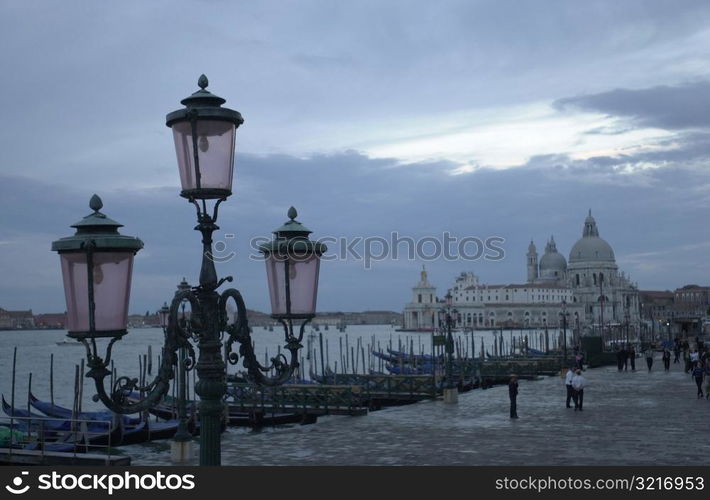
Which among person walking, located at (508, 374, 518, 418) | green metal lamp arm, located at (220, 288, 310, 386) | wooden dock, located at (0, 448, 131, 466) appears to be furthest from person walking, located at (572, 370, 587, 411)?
green metal lamp arm, located at (220, 288, 310, 386)

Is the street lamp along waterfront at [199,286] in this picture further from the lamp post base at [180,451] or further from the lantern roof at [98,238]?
the lamp post base at [180,451]

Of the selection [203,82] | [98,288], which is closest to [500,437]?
[203,82]

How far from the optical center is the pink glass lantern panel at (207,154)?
201 inches

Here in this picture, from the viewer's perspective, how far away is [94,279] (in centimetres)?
451

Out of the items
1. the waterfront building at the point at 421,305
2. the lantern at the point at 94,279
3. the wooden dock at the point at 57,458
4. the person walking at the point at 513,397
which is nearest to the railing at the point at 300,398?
the person walking at the point at 513,397

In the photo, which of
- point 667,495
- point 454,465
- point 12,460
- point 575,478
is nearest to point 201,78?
point 667,495

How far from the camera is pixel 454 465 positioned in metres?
12.4

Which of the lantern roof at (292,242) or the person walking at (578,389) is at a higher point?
the lantern roof at (292,242)

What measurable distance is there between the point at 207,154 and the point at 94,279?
3.49 ft

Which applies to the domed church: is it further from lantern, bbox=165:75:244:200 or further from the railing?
lantern, bbox=165:75:244:200

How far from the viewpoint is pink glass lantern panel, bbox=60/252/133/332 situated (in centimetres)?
450

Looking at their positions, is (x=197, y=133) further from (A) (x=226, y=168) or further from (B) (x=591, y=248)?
(B) (x=591, y=248)

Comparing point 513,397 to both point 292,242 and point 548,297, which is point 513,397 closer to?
point 292,242

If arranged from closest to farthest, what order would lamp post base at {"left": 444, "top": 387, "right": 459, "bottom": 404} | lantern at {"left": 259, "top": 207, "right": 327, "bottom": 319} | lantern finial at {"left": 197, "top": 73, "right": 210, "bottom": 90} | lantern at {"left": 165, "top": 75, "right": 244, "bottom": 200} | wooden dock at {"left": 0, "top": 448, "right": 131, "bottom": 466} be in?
1. lantern at {"left": 165, "top": 75, "right": 244, "bottom": 200}
2. lantern finial at {"left": 197, "top": 73, "right": 210, "bottom": 90}
3. lantern at {"left": 259, "top": 207, "right": 327, "bottom": 319}
4. wooden dock at {"left": 0, "top": 448, "right": 131, "bottom": 466}
5. lamp post base at {"left": 444, "top": 387, "right": 459, "bottom": 404}
